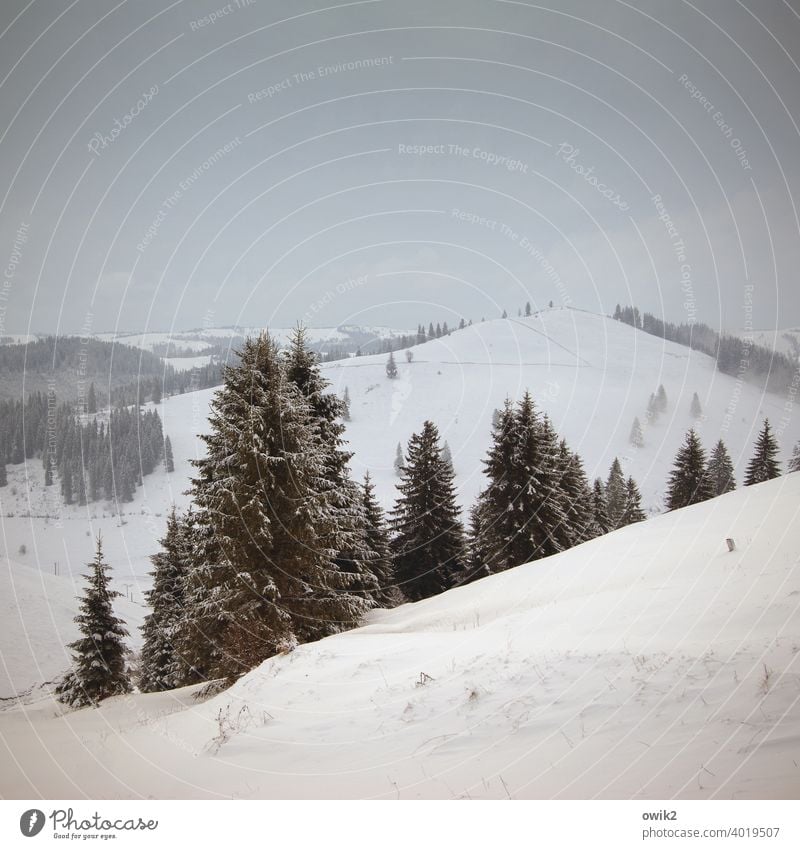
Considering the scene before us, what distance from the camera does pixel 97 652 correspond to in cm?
2050

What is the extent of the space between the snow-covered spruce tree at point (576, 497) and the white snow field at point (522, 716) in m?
18.9

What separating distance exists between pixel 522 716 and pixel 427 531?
881 inches

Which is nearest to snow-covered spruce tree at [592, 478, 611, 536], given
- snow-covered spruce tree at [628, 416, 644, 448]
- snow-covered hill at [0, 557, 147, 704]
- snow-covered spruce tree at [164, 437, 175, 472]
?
snow-covered hill at [0, 557, 147, 704]

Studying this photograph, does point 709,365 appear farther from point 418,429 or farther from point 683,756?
point 683,756

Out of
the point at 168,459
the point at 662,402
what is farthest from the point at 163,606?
the point at 662,402

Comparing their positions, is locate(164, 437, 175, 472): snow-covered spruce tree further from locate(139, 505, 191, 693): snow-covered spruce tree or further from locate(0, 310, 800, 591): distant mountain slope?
locate(139, 505, 191, 693): snow-covered spruce tree

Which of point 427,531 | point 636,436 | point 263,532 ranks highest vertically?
point 263,532

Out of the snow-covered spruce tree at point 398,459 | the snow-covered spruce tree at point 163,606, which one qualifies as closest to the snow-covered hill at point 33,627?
the snow-covered spruce tree at point 163,606

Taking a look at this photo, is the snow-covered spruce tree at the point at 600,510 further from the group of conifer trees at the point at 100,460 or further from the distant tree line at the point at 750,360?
the distant tree line at the point at 750,360

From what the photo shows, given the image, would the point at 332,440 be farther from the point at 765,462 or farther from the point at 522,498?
the point at 765,462

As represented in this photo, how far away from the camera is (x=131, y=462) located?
107 m

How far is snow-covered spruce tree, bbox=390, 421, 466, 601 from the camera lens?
26.2m

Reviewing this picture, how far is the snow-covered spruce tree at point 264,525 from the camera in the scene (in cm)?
1180
